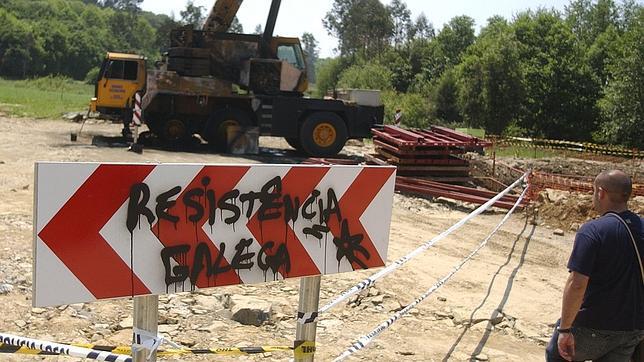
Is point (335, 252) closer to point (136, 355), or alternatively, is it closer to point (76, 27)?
point (136, 355)

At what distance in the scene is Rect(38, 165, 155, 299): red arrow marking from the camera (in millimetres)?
2402

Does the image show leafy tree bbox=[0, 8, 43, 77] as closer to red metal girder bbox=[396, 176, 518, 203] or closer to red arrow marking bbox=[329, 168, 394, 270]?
Result: red metal girder bbox=[396, 176, 518, 203]

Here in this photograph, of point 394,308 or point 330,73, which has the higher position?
point 330,73

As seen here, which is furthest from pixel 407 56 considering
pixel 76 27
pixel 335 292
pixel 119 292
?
pixel 76 27

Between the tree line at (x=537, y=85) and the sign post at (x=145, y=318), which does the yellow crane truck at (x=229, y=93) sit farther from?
the tree line at (x=537, y=85)

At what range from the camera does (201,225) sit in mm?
2822

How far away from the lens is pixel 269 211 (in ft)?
9.99

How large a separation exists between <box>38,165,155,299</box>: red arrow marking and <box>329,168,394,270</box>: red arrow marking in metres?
1.07

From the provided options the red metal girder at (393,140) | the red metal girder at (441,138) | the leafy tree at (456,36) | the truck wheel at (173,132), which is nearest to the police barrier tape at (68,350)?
the red metal girder at (393,140)

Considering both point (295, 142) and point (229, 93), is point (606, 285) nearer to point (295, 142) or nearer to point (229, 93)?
point (229, 93)

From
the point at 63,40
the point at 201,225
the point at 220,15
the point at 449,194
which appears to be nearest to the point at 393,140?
the point at 449,194

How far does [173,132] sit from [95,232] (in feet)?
54.0

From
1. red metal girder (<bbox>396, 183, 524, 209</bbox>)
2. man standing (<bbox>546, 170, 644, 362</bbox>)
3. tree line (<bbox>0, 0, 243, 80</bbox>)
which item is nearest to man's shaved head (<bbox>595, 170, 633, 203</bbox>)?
man standing (<bbox>546, 170, 644, 362</bbox>)

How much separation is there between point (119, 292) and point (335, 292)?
13.2ft
